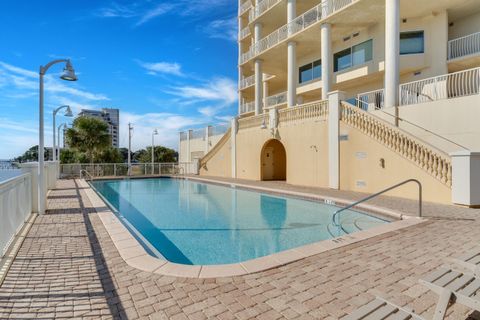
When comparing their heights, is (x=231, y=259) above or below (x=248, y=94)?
below

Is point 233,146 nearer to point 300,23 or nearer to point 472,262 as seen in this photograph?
point 300,23

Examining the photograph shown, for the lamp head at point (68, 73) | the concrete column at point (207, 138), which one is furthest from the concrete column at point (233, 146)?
the lamp head at point (68, 73)

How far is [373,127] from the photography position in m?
11.1

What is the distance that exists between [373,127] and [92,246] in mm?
10740

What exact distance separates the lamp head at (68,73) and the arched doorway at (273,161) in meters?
12.4

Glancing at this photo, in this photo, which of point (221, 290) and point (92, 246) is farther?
point (92, 246)

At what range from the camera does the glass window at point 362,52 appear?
52.5 ft

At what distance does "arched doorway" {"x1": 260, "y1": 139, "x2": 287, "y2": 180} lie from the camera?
61.1ft

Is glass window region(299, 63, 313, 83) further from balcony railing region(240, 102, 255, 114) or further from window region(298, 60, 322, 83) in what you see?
balcony railing region(240, 102, 255, 114)

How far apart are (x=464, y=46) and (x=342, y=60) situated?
20.6ft

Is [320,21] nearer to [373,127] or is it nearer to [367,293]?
[373,127]

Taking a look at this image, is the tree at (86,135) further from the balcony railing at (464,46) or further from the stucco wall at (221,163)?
the balcony railing at (464,46)

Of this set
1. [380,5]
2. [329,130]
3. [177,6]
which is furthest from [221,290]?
[380,5]

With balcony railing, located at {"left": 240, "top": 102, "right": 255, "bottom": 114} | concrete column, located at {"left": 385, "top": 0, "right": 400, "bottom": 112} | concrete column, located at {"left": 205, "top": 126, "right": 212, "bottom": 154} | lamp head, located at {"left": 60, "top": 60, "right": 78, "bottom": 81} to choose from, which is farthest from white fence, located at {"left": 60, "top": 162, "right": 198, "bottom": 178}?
concrete column, located at {"left": 385, "top": 0, "right": 400, "bottom": 112}
